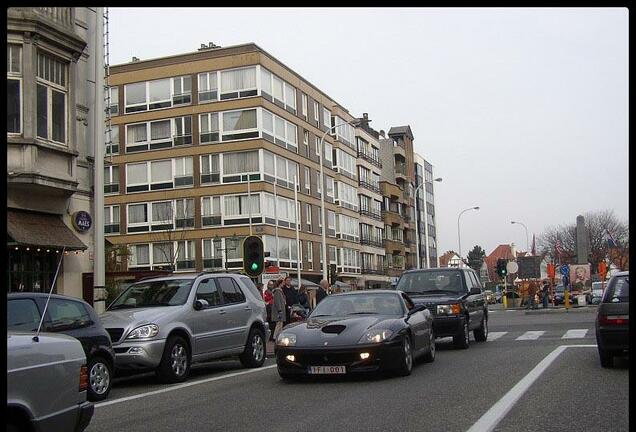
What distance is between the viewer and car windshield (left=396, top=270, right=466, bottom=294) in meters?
18.3

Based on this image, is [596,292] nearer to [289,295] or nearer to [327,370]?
[289,295]

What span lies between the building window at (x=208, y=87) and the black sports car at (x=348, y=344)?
46.8 metres

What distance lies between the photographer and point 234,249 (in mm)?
54906

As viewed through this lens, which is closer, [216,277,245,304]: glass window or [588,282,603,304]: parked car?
[216,277,245,304]: glass window

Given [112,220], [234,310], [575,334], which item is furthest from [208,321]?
[112,220]

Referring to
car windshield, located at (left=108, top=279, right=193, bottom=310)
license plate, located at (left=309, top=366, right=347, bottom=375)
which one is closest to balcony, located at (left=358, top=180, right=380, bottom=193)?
car windshield, located at (left=108, top=279, right=193, bottom=310)

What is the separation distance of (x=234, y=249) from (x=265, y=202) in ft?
13.4

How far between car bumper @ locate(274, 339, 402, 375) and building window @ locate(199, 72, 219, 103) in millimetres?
47782

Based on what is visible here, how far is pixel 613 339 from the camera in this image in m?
12.0

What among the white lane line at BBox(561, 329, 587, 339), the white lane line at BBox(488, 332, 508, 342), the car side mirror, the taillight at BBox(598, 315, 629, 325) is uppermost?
the car side mirror

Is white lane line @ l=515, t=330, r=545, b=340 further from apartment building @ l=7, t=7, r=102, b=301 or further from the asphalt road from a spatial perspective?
apartment building @ l=7, t=7, r=102, b=301

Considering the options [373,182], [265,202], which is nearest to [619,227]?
[373,182]

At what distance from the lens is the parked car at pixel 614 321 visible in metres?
11.9

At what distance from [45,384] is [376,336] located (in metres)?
6.65
